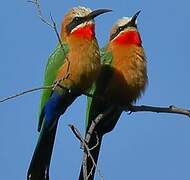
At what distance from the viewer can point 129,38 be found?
6.01m

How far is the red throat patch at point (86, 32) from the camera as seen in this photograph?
555 centimetres

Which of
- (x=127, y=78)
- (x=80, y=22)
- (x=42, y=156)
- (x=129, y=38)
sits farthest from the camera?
(x=129, y=38)

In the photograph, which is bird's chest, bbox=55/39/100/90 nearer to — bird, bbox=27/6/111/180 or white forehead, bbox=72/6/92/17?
bird, bbox=27/6/111/180

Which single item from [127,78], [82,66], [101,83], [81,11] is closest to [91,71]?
[82,66]

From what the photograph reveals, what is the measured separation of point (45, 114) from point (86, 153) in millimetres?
2238

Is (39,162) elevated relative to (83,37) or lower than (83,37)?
lower

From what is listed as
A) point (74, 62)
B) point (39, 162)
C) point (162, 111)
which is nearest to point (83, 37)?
point (74, 62)

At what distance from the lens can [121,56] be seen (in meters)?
5.83

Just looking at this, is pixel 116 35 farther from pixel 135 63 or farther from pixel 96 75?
pixel 96 75

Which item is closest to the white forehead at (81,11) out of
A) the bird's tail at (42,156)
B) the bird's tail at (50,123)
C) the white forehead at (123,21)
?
the white forehead at (123,21)

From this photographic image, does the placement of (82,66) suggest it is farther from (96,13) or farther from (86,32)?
(96,13)

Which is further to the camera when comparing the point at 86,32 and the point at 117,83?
the point at 117,83

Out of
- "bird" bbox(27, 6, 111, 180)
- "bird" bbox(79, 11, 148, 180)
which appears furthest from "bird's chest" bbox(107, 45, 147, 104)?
"bird" bbox(27, 6, 111, 180)

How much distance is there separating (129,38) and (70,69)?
0.97 meters
